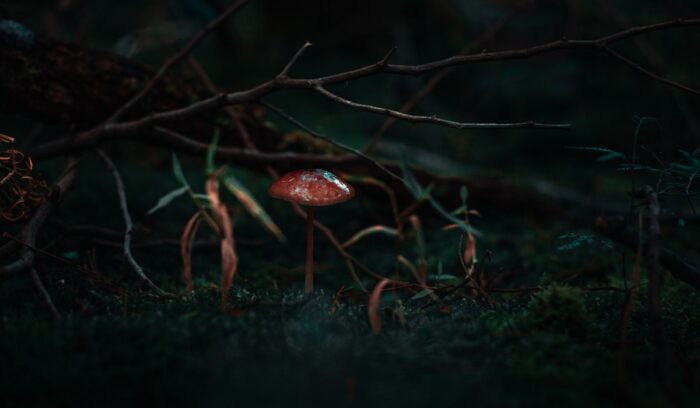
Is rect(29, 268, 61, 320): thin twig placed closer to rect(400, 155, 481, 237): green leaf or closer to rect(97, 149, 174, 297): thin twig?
rect(97, 149, 174, 297): thin twig

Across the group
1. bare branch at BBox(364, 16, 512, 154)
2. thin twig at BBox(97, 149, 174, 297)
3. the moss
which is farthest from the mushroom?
bare branch at BBox(364, 16, 512, 154)

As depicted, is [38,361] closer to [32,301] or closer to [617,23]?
[32,301]

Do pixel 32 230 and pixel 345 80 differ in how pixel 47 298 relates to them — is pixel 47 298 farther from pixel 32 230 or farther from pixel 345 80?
pixel 345 80

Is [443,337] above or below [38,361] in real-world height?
above

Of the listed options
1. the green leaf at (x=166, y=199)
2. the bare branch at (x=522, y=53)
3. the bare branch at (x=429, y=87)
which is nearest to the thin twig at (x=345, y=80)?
the bare branch at (x=522, y=53)

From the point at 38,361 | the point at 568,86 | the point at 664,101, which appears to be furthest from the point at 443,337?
the point at 568,86

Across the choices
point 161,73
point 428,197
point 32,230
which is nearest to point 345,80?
point 428,197
